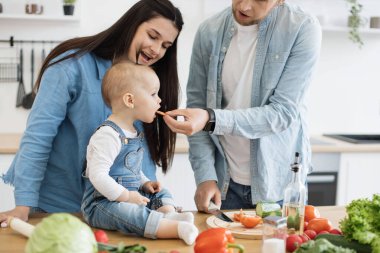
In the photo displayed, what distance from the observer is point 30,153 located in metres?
1.62

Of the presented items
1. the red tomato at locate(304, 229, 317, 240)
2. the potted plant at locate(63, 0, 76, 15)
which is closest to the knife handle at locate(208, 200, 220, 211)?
the red tomato at locate(304, 229, 317, 240)

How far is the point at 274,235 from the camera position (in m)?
1.31

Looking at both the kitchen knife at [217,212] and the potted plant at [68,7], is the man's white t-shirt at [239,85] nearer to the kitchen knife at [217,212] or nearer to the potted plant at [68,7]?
the kitchen knife at [217,212]

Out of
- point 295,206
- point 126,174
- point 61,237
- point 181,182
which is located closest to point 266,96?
point 295,206

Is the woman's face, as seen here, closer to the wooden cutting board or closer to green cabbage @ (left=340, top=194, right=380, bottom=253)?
the wooden cutting board

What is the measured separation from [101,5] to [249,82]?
6.07 ft

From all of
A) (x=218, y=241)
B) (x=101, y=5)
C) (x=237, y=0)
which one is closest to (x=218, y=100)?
(x=237, y=0)

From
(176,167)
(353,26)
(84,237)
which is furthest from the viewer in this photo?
(353,26)

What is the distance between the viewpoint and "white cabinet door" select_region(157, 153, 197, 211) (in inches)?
128

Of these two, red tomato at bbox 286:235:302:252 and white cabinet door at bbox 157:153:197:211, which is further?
white cabinet door at bbox 157:153:197:211

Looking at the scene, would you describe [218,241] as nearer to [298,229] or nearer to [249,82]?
[298,229]

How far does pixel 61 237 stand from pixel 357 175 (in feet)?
8.73

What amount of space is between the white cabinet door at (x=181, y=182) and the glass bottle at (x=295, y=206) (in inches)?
67.7

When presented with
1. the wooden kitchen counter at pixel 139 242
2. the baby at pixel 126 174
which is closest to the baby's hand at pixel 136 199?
the baby at pixel 126 174
